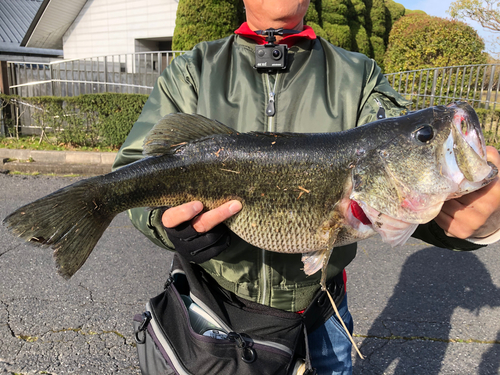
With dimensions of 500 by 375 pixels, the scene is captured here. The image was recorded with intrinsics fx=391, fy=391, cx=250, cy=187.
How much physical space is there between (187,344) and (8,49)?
22.5 m

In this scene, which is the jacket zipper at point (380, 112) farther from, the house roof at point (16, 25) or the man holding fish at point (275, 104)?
the house roof at point (16, 25)

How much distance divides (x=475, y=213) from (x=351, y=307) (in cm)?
248

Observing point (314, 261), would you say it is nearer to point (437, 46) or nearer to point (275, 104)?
point (275, 104)

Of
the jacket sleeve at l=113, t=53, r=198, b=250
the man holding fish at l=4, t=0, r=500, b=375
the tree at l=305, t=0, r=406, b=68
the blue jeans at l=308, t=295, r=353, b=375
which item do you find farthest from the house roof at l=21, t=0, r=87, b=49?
the blue jeans at l=308, t=295, r=353, b=375

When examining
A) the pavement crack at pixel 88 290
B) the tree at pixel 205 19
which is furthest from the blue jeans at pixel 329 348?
the tree at pixel 205 19

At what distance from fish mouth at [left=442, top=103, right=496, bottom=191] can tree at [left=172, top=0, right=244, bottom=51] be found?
380 inches

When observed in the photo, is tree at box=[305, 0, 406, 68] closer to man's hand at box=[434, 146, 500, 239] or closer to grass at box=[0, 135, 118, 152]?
grass at box=[0, 135, 118, 152]

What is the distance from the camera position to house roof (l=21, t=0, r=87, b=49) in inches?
653

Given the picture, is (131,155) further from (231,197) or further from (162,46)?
(162,46)

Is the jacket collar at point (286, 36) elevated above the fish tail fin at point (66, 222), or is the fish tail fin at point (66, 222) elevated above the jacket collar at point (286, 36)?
the jacket collar at point (286, 36)

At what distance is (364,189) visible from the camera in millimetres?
1416

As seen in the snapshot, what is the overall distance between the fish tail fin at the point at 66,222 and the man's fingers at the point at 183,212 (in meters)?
0.27

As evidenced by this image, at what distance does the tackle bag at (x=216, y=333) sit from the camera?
1531mm

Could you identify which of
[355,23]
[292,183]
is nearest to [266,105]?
[292,183]
